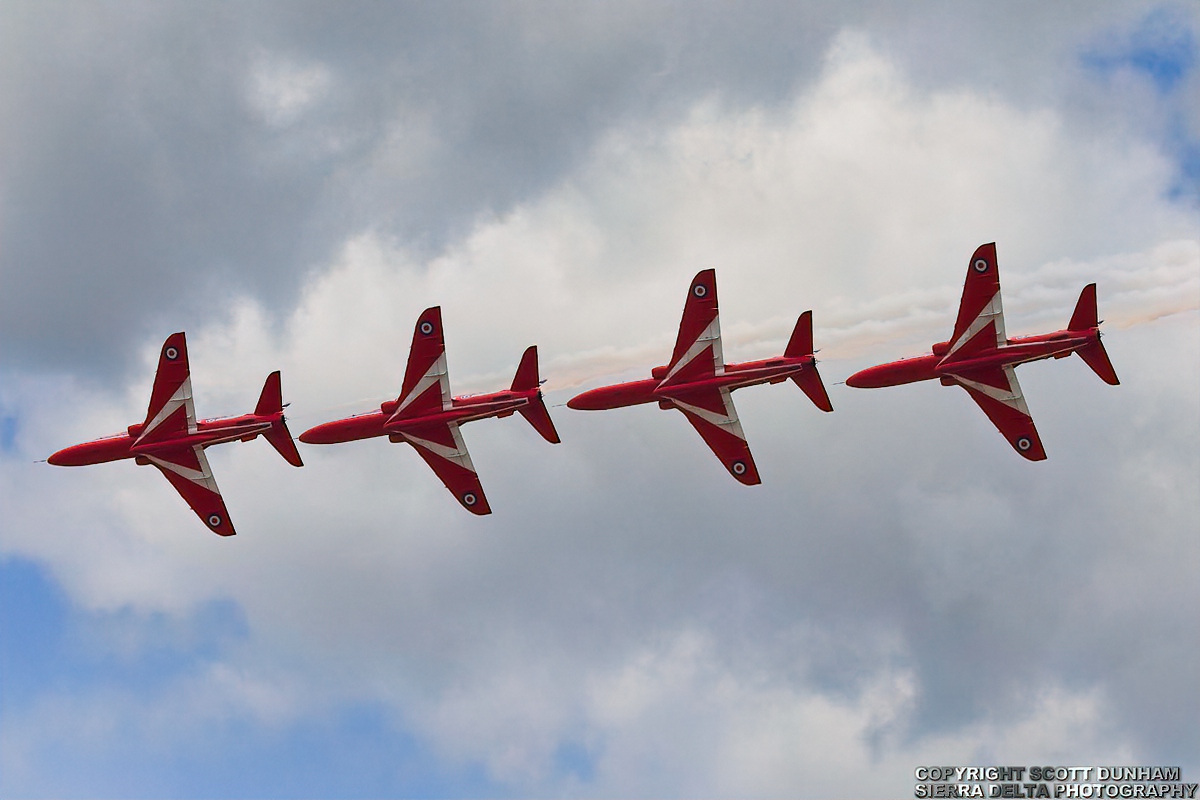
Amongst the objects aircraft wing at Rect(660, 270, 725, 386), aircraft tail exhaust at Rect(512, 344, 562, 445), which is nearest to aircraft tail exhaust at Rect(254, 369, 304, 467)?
aircraft tail exhaust at Rect(512, 344, 562, 445)

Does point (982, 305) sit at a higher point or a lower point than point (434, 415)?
higher

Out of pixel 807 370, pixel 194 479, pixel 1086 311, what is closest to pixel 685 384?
pixel 807 370

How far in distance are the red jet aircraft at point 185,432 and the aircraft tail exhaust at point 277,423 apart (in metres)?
0.08

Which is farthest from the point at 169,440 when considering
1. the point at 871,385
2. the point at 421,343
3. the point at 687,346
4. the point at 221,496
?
the point at 871,385

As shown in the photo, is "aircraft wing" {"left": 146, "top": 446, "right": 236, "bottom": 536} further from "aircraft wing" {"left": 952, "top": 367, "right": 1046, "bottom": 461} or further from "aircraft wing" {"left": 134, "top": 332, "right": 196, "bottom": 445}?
"aircraft wing" {"left": 952, "top": 367, "right": 1046, "bottom": 461}

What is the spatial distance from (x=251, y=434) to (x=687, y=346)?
34.6 metres

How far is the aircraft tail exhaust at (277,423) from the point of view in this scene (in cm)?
14738

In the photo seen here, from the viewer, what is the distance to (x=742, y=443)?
14638 centimetres

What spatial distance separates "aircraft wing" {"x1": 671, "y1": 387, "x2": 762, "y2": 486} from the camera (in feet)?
479

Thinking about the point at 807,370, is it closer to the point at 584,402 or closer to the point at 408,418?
the point at 584,402

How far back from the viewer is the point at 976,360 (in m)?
142

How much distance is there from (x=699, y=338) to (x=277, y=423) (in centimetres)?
3328

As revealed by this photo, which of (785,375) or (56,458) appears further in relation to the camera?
(56,458)

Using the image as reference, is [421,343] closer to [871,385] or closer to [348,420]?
[348,420]
